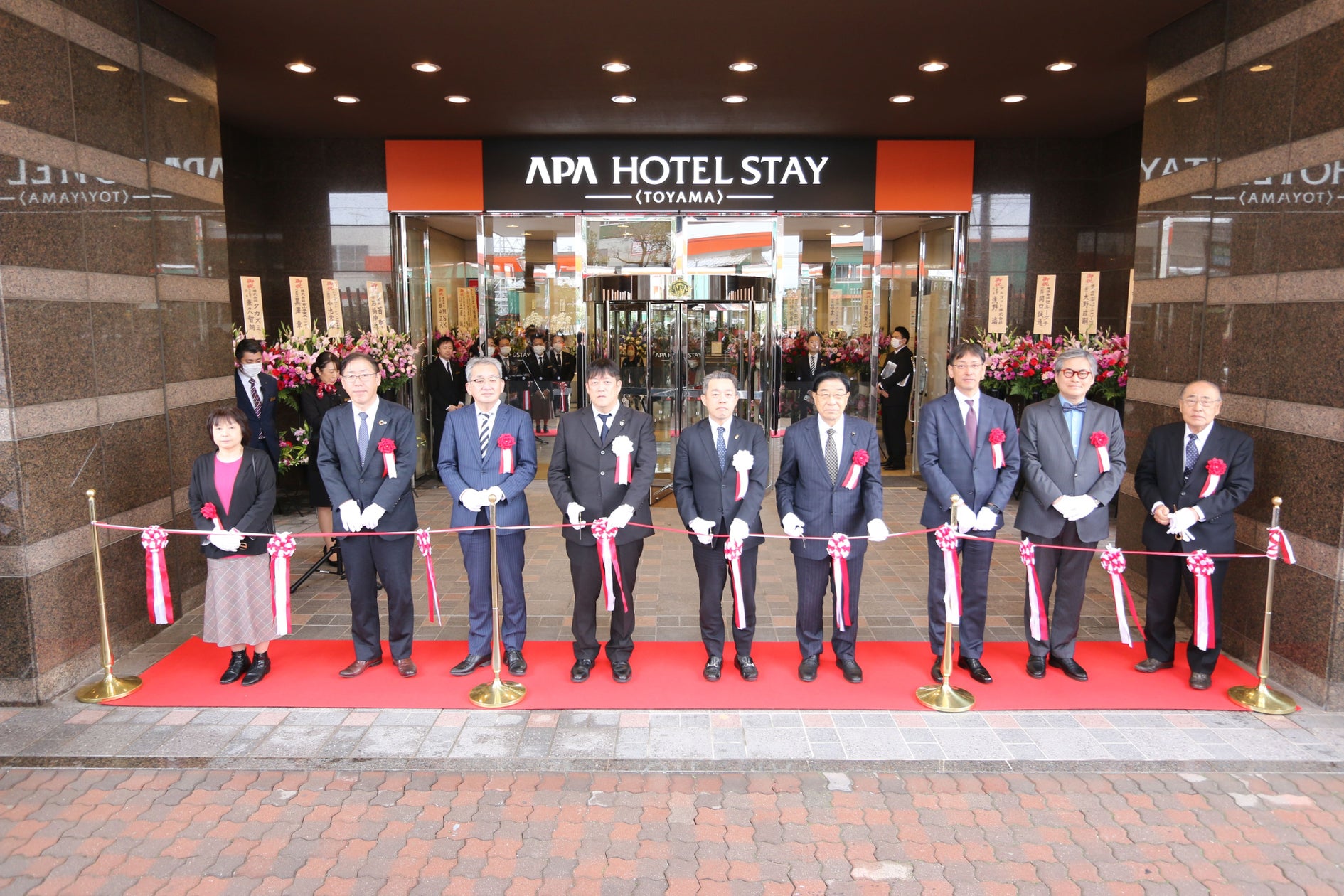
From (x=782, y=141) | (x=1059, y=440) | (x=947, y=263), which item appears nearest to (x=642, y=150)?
(x=782, y=141)

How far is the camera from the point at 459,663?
491 centimetres

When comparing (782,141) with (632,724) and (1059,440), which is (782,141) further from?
(632,724)

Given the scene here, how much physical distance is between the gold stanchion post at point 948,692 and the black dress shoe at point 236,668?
3.72m

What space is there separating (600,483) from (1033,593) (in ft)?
8.01

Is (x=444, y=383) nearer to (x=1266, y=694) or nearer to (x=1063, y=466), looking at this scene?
(x=1063, y=466)

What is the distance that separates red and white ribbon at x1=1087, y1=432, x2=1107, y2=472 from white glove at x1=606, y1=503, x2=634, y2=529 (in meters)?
2.49

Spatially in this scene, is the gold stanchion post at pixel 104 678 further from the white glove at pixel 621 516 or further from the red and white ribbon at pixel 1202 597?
the red and white ribbon at pixel 1202 597

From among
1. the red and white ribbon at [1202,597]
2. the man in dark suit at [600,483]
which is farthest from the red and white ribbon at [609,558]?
the red and white ribbon at [1202,597]

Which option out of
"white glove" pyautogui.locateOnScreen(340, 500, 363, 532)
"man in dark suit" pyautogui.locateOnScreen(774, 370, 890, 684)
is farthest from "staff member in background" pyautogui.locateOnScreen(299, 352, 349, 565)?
"man in dark suit" pyautogui.locateOnScreen(774, 370, 890, 684)

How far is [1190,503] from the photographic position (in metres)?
4.57

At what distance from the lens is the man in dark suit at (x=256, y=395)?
6617 mm

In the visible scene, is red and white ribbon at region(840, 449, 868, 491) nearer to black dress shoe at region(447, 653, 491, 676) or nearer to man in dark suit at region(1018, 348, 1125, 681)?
man in dark suit at region(1018, 348, 1125, 681)

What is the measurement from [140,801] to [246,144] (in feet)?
26.3

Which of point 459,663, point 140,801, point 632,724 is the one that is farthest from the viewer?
point 459,663
